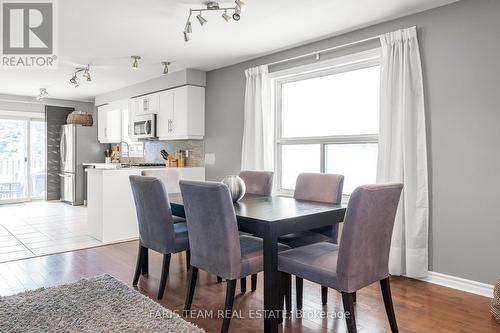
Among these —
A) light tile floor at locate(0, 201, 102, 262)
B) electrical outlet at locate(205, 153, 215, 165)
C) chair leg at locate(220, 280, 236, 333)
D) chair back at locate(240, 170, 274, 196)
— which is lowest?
light tile floor at locate(0, 201, 102, 262)

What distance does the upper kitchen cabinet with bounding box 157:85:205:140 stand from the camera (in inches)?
208

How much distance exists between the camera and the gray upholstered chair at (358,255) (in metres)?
1.87

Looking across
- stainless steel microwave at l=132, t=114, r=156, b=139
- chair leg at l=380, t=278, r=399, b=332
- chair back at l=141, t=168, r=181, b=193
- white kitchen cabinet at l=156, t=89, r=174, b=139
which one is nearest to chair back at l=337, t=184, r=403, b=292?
chair leg at l=380, t=278, r=399, b=332

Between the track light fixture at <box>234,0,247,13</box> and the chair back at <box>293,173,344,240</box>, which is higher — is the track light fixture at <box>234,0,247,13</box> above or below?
above

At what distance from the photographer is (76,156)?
7.52 meters

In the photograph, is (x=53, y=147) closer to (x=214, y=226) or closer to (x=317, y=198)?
(x=317, y=198)

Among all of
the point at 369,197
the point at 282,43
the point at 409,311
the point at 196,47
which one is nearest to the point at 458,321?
the point at 409,311

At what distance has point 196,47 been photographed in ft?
13.9

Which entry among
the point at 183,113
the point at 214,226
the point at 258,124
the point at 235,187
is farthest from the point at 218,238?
the point at 183,113

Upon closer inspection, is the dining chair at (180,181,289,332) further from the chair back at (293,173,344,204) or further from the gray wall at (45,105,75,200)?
the gray wall at (45,105,75,200)

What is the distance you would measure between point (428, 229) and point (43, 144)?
792 cm

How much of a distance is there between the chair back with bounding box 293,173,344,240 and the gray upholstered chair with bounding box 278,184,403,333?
635 millimetres

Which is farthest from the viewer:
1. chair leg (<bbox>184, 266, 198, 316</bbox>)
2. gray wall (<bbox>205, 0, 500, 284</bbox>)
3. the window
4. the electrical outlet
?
the electrical outlet

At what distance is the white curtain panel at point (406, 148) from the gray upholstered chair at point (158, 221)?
6.35 ft
